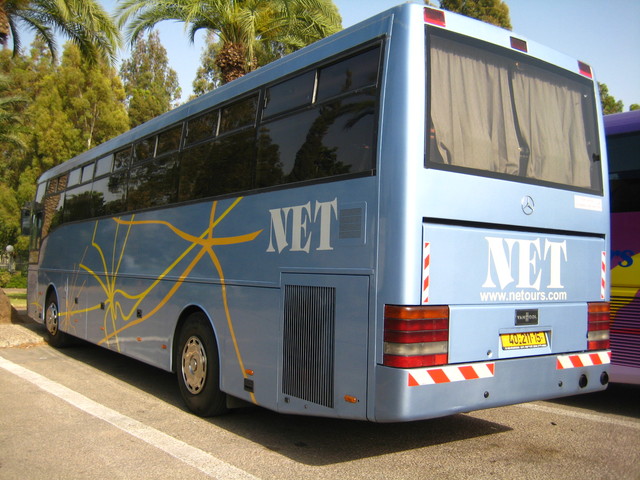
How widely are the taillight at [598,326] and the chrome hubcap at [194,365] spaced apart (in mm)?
3828

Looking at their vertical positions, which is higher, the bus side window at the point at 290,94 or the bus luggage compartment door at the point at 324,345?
the bus side window at the point at 290,94

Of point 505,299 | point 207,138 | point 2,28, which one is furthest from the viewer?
point 2,28

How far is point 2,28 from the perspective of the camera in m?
14.4

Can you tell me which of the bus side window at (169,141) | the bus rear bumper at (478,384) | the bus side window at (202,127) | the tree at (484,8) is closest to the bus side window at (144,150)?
the bus side window at (169,141)

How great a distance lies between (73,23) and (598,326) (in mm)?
14922

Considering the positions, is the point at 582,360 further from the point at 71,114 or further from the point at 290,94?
the point at 71,114

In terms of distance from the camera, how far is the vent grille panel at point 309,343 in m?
4.95

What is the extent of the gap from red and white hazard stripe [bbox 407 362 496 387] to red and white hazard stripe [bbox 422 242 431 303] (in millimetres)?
517

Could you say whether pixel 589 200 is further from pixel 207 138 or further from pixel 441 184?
pixel 207 138

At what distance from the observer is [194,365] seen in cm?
691

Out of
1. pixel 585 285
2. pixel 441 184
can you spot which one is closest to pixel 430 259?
pixel 441 184

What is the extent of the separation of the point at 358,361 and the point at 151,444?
88.9 inches

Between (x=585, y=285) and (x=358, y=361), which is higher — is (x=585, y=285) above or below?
above

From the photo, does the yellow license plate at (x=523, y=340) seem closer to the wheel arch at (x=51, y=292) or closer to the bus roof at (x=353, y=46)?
the bus roof at (x=353, y=46)
